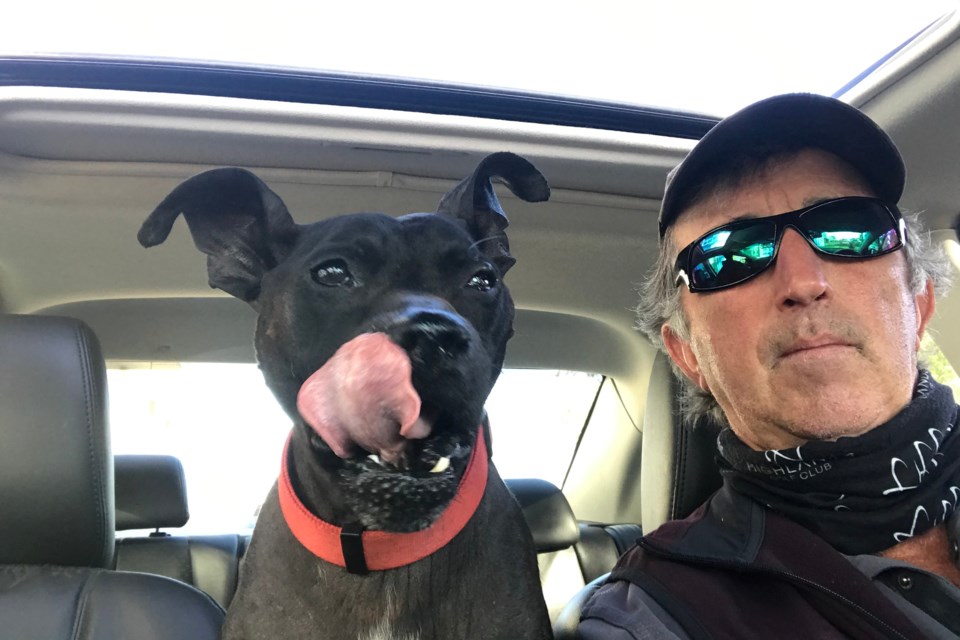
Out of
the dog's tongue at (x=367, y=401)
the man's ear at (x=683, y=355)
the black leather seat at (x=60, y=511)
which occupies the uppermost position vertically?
the dog's tongue at (x=367, y=401)

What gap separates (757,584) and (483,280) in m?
1.10

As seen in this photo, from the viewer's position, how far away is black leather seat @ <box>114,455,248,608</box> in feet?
10.9

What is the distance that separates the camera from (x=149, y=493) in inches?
131

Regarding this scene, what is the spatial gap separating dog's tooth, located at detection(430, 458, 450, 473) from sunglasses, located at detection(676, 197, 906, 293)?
94cm

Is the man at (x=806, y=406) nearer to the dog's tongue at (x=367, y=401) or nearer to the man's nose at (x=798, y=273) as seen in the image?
the man's nose at (x=798, y=273)

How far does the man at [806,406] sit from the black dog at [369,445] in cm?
42

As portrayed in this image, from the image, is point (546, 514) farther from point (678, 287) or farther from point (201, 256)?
point (201, 256)

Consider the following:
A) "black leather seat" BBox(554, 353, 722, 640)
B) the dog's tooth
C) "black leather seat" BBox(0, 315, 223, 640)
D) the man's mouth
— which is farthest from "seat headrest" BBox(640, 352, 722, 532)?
"black leather seat" BBox(0, 315, 223, 640)

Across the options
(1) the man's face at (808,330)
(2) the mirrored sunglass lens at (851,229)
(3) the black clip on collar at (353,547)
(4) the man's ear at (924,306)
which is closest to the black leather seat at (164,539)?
(3) the black clip on collar at (353,547)

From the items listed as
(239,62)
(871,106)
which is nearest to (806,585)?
(871,106)

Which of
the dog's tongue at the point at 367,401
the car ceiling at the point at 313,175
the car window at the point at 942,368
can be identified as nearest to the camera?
the dog's tongue at the point at 367,401

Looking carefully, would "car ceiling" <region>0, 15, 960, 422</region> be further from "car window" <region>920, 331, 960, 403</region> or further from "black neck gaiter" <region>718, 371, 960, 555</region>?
"black neck gaiter" <region>718, 371, 960, 555</region>

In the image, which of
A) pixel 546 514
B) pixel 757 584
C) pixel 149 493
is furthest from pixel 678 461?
pixel 149 493

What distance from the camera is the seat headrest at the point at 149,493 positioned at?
331 cm
